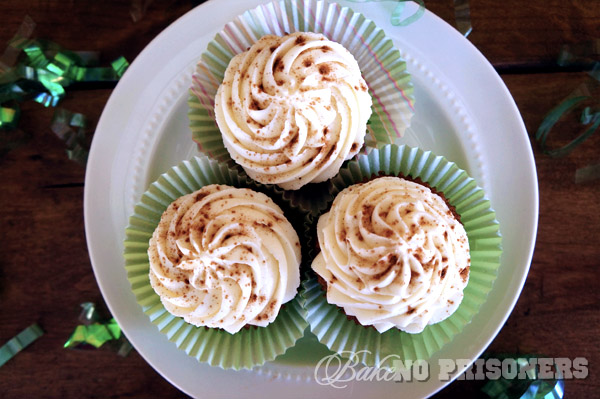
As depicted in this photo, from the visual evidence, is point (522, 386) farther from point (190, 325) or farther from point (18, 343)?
point (18, 343)

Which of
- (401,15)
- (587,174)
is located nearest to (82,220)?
(401,15)

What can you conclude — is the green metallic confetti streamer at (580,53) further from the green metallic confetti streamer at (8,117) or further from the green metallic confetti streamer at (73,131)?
the green metallic confetti streamer at (8,117)

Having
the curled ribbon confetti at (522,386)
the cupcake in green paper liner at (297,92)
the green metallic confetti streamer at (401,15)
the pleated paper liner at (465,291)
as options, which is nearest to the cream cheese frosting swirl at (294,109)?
the cupcake in green paper liner at (297,92)

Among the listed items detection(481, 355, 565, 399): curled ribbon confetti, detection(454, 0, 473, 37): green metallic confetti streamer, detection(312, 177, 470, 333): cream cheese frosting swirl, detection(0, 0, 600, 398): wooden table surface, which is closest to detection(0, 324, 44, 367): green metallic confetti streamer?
detection(0, 0, 600, 398): wooden table surface

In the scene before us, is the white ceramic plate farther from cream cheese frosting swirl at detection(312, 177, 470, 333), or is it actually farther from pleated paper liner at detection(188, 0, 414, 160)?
cream cheese frosting swirl at detection(312, 177, 470, 333)

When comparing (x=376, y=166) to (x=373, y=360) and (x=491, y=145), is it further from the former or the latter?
(x=373, y=360)

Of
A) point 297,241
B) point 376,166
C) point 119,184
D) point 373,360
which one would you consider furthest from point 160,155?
point 373,360
